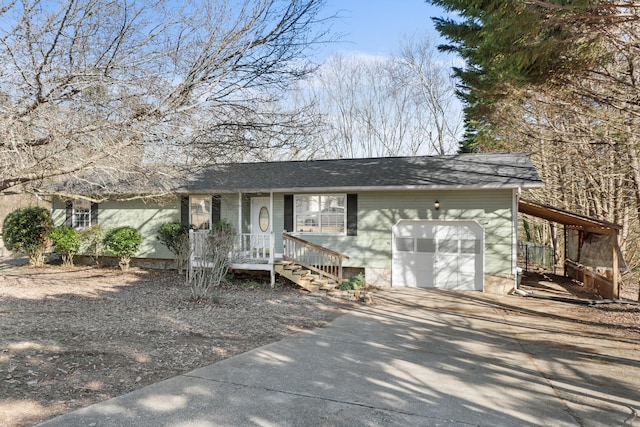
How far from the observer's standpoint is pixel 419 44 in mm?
24359

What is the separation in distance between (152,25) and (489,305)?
854cm

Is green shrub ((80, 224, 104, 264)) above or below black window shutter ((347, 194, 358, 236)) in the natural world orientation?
below

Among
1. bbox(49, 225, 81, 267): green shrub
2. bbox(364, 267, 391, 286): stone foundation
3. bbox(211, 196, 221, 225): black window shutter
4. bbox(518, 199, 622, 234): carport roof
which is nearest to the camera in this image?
bbox(518, 199, 622, 234): carport roof

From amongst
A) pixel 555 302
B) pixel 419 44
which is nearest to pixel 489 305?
pixel 555 302

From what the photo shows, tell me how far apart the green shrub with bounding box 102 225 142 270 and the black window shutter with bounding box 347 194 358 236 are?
693cm

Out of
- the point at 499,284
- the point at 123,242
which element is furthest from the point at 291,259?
the point at 123,242

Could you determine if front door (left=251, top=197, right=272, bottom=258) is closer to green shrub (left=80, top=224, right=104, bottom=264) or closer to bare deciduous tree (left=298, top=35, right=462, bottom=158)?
green shrub (left=80, top=224, right=104, bottom=264)

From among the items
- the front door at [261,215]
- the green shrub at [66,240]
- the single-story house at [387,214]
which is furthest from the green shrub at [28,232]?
the front door at [261,215]

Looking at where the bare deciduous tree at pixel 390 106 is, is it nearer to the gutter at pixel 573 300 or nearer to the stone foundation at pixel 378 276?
the stone foundation at pixel 378 276

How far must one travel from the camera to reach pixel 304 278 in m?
10.9

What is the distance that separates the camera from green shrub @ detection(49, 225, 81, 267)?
13695 millimetres

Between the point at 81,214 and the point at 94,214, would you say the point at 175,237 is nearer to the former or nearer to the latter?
the point at 94,214

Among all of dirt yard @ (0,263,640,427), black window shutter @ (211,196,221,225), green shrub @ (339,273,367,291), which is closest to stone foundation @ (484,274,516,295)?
dirt yard @ (0,263,640,427)

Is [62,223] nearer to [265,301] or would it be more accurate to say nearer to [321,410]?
[265,301]
